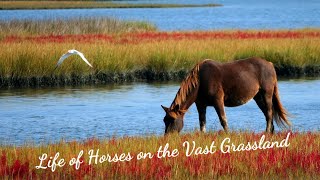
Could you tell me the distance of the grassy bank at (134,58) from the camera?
21672mm

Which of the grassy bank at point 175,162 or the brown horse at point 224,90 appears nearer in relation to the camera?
the grassy bank at point 175,162

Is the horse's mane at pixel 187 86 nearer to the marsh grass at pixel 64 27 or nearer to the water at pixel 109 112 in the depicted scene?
the water at pixel 109 112

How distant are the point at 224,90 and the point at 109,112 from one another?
5316 mm

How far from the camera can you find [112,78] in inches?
885

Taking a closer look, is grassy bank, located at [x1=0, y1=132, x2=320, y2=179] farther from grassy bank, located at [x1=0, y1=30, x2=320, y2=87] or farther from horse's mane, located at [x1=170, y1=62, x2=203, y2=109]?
grassy bank, located at [x1=0, y1=30, x2=320, y2=87]

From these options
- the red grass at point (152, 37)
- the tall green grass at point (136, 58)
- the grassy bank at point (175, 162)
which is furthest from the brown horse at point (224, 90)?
the red grass at point (152, 37)

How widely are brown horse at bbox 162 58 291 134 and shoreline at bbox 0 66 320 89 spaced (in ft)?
32.4

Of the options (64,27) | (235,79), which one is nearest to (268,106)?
(235,79)

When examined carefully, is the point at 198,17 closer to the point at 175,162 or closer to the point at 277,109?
the point at 277,109

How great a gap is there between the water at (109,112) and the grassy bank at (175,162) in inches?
105

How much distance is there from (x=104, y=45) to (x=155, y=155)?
14.9 m

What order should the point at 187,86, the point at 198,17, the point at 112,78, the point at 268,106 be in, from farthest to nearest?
the point at 198,17 → the point at 112,78 → the point at 268,106 → the point at 187,86

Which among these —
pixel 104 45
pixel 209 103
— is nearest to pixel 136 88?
pixel 104 45

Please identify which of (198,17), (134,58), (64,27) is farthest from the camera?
(198,17)
